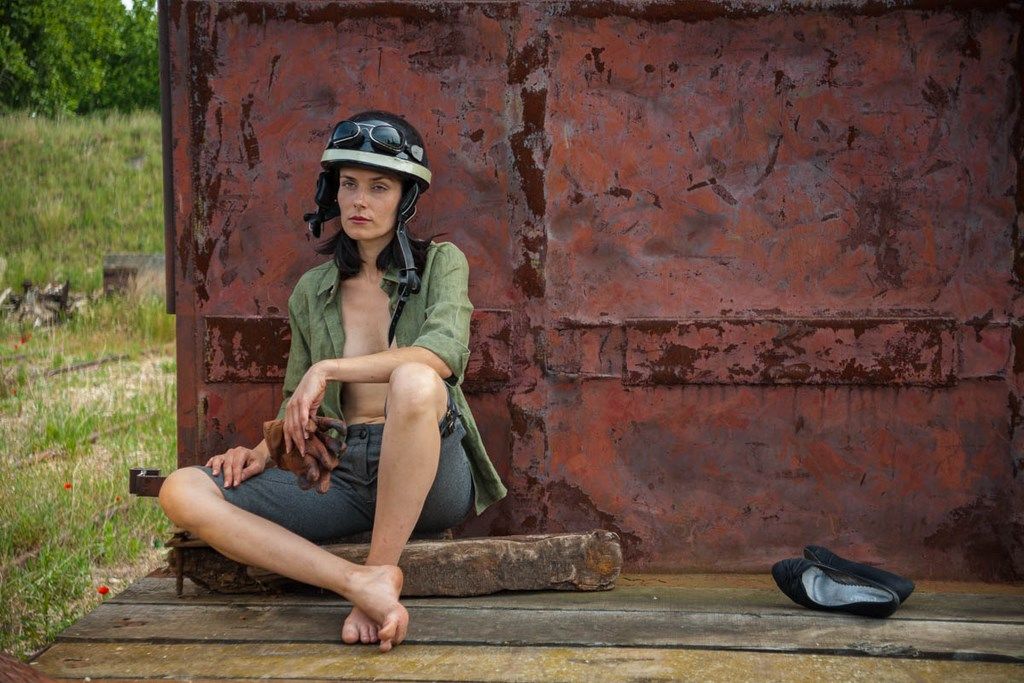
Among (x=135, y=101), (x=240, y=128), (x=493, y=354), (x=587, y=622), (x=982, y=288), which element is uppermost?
(x=135, y=101)

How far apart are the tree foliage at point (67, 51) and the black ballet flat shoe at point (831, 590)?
13.3 metres

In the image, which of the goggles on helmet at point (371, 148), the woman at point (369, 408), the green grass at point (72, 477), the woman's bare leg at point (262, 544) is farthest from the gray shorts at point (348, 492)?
the green grass at point (72, 477)

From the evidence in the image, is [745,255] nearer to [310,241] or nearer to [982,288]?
[982,288]

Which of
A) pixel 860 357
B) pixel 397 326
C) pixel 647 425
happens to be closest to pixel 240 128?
pixel 397 326

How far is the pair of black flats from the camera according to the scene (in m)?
3.04

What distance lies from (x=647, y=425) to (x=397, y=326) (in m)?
1.02

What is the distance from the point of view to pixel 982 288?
12.1 ft

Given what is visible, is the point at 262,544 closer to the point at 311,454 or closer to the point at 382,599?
the point at 311,454

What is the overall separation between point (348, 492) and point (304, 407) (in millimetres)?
507

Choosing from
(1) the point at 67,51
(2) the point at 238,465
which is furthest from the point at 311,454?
(1) the point at 67,51

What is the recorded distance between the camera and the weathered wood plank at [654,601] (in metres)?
3.17

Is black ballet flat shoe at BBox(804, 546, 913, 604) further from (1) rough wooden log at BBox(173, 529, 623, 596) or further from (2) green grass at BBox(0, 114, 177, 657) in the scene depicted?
(2) green grass at BBox(0, 114, 177, 657)

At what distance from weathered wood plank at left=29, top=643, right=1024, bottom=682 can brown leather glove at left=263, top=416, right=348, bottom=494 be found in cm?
48

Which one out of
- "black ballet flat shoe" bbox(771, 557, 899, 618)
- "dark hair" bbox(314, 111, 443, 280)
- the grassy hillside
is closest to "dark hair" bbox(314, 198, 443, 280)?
"dark hair" bbox(314, 111, 443, 280)
